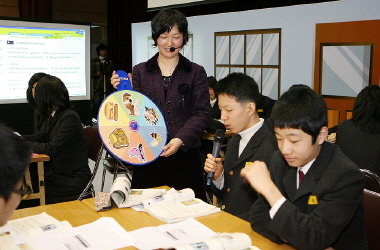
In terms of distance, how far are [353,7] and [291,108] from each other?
3632 mm

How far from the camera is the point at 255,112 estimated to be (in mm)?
2168

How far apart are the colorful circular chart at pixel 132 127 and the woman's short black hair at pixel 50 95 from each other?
1166mm

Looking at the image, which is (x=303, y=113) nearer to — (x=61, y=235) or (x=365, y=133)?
(x=61, y=235)

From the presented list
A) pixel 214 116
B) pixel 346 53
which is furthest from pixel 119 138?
pixel 346 53

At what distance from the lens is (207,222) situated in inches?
65.0

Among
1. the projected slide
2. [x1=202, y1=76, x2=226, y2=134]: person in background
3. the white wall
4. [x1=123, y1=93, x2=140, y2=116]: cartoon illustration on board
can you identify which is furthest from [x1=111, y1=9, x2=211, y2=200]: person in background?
the projected slide

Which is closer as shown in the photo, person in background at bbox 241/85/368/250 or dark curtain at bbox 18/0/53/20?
person in background at bbox 241/85/368/250

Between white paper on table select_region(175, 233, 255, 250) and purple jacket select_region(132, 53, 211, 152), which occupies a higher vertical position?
purple jacket select_region(132, 53, 211, 152)

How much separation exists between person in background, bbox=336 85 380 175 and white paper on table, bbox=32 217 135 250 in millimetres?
2049

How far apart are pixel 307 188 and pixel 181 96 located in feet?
3.66

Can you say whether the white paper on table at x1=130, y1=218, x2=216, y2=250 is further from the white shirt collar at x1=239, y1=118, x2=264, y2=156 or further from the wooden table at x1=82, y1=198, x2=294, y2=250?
the white shirt collar at x1=239, y1=118, x2=264, y2=156

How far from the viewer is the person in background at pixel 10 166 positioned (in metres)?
0.97

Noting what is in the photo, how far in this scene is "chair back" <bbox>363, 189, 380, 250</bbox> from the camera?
1.57m

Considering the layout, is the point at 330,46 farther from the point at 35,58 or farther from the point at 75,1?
the point at 75,1
